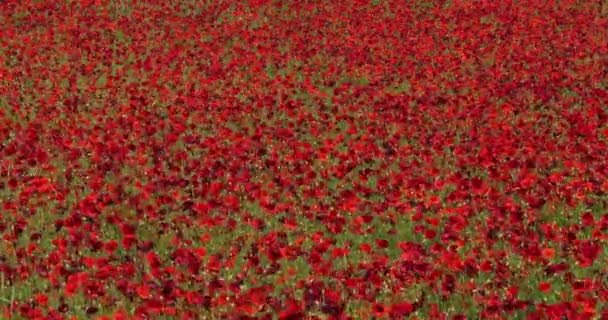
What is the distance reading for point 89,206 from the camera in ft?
21.4

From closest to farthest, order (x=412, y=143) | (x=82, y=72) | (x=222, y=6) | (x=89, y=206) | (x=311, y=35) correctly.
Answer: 1. (x=89, y=206)
2. (x=412, y=143)
3. (x=82, y=72)
4. (x=311, y=35)
5. (x=222, y=6)

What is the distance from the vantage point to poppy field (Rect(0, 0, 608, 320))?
5176 mm

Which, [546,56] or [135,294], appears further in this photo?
[546,56]

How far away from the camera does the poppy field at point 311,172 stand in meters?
5.18

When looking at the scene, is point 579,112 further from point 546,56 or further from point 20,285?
point 20,285

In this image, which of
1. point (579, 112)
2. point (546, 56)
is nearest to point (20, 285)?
point (579, 112)

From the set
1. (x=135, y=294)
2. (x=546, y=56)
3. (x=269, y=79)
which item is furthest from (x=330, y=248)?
(x=546, y=56)

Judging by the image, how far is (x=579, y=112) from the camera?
9.73 metres

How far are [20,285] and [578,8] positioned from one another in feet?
49.6

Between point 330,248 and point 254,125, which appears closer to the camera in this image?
point 330,248

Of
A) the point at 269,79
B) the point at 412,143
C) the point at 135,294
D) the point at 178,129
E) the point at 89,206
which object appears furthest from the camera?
the point at 269,79

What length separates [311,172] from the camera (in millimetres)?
7164

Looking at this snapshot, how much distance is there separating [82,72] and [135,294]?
9.76 meters

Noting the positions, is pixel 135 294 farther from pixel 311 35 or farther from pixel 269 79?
pixel 311 35
